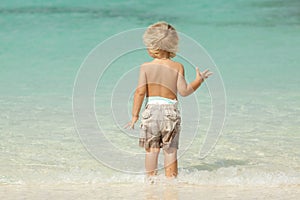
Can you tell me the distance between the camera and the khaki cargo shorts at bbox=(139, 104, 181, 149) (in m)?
3.54

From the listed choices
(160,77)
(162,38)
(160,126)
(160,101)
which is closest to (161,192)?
(160,126)

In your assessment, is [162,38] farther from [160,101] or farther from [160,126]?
[160,126]

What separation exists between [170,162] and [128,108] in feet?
7.38

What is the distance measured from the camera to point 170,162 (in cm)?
362

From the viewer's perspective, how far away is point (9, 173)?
396 cm

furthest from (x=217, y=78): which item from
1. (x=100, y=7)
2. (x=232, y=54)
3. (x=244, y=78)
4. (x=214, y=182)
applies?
(x=100, y=7)

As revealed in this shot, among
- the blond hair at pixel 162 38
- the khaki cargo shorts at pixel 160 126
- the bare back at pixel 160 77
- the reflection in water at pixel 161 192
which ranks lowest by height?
the reflection in water at pixel 161 192

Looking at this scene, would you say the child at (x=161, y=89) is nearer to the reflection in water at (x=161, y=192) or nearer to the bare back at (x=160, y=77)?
the bare back at (x=160, y=77)

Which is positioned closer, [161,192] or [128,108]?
[161,192]

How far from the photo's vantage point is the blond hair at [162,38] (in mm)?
3521

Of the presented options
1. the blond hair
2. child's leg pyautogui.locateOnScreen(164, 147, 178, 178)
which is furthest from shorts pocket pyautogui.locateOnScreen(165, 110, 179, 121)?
the blond hair

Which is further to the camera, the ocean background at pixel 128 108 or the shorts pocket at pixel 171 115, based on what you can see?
the ocean background at pixel 128 108

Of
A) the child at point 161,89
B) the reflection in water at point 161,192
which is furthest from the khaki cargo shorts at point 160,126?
the reflection in water at point 161,192

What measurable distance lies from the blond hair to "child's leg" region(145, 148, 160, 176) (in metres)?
0.49
